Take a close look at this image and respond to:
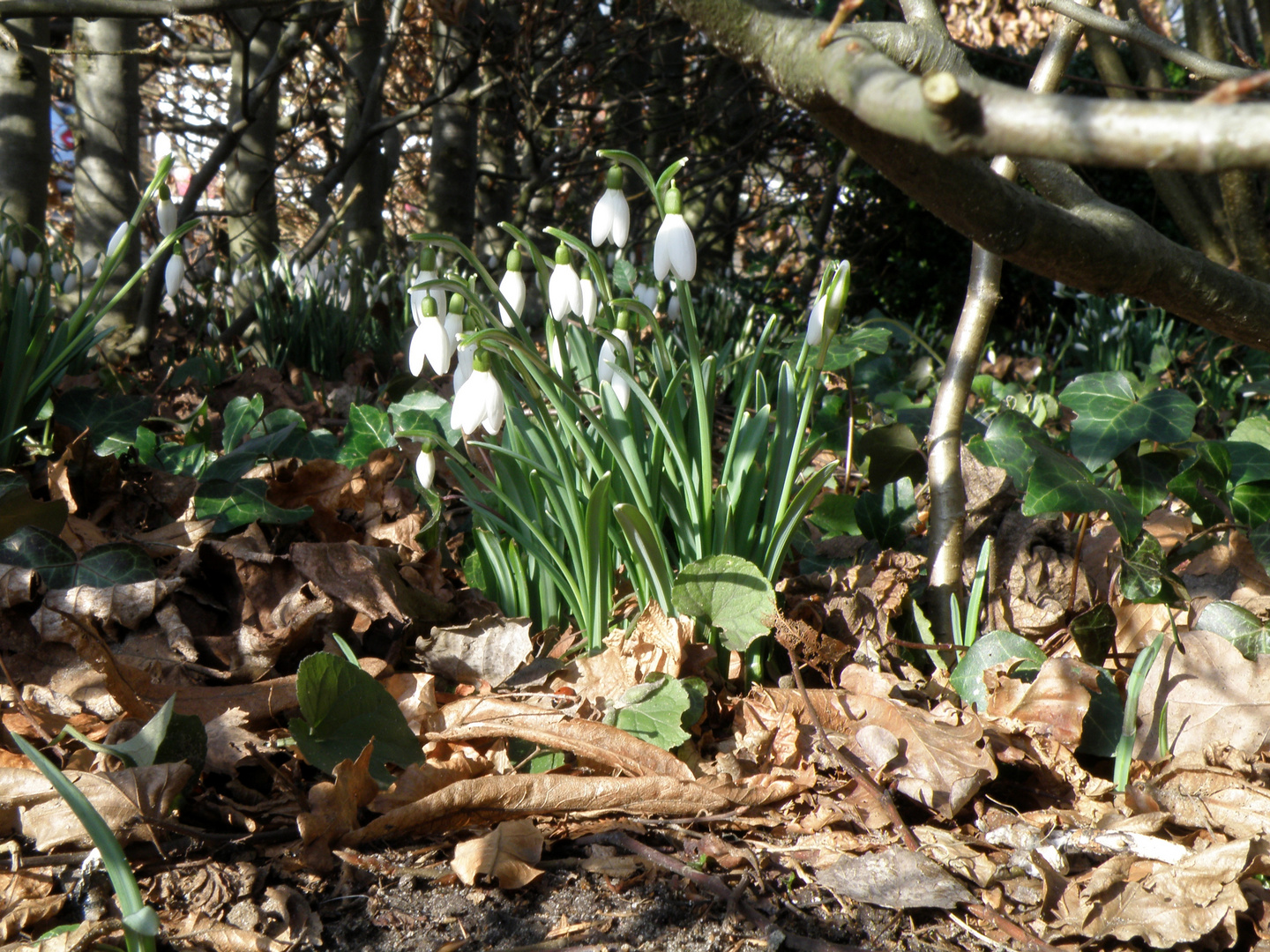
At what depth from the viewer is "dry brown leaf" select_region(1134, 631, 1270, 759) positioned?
4.33ft

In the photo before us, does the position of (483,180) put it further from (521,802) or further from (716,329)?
(521,802)

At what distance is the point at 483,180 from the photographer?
644cm

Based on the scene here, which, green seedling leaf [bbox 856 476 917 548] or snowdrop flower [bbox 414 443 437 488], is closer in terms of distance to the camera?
snowdrop flower [bbox 414 443 437 488]

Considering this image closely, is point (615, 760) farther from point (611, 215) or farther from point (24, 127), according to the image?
point (24, 127)

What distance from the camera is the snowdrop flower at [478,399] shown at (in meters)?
1.48

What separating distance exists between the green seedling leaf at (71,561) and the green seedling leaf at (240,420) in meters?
0.64

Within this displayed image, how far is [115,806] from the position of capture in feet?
3.47

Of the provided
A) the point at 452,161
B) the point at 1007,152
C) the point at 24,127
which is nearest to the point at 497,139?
the point at 452,161

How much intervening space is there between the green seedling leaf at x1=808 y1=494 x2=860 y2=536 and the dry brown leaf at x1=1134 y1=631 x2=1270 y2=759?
63 cm

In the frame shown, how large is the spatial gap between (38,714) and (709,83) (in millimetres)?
6440

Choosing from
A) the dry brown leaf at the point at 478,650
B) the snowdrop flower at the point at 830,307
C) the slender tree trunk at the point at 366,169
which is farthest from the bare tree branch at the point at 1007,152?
the slender tree trunk at the point at 366,169

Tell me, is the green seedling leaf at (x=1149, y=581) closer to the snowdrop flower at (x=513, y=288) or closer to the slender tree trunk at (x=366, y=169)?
the snowdrop flower at (x=513, y=288)

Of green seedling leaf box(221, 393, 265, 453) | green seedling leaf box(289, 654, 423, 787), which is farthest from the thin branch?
green seedling leaf box(221, 393, 265, 453)

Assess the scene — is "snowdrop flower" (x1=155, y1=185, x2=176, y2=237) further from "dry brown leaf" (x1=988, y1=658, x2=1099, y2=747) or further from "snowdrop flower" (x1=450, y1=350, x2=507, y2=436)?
"dry brown leaf" (x1=988, y1=658, x2=1099, y2=747)
